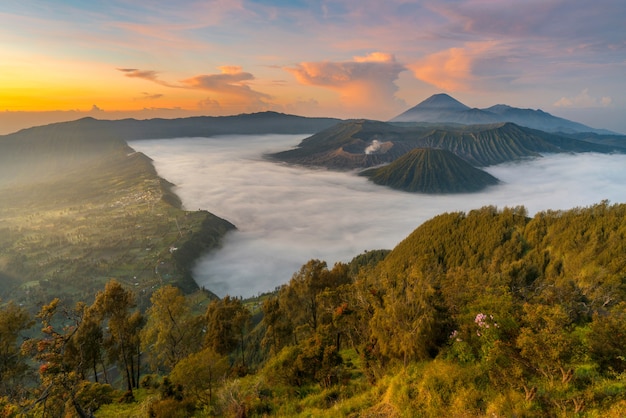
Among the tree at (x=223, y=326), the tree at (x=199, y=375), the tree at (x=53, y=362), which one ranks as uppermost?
the tree at (x=53, y=362)

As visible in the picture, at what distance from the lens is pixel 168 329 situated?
1789 inches

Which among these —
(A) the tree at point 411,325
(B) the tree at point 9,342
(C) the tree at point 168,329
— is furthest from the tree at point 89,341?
(A) the tree at point 411,325

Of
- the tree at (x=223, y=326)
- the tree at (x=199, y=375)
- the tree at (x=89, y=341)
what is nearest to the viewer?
the tree at (x=199, y=375)

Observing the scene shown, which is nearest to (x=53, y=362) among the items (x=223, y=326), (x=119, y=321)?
(x=119, y=321)

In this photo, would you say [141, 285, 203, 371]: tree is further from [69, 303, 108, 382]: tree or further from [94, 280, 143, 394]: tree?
[69, 303, 108, 382]: tree

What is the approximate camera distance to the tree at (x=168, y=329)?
45.2 m

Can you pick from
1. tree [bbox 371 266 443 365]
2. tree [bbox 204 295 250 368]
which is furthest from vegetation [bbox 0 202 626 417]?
tree [bbox 204 295 250 368]

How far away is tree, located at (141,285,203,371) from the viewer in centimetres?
4522

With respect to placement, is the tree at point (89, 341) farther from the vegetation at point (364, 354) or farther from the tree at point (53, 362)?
the tree at point (53, 362)

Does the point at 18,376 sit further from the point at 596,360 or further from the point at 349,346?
the point at 596,360

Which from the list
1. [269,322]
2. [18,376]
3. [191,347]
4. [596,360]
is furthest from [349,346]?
[18,376]

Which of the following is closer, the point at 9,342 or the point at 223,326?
the point at 9,342

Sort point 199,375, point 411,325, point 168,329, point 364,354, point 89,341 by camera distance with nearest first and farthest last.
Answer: point 411,325 → point 364,354 → point 199,375 → point 89,341 → point 168,329

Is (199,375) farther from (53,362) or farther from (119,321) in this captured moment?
(119,321)
